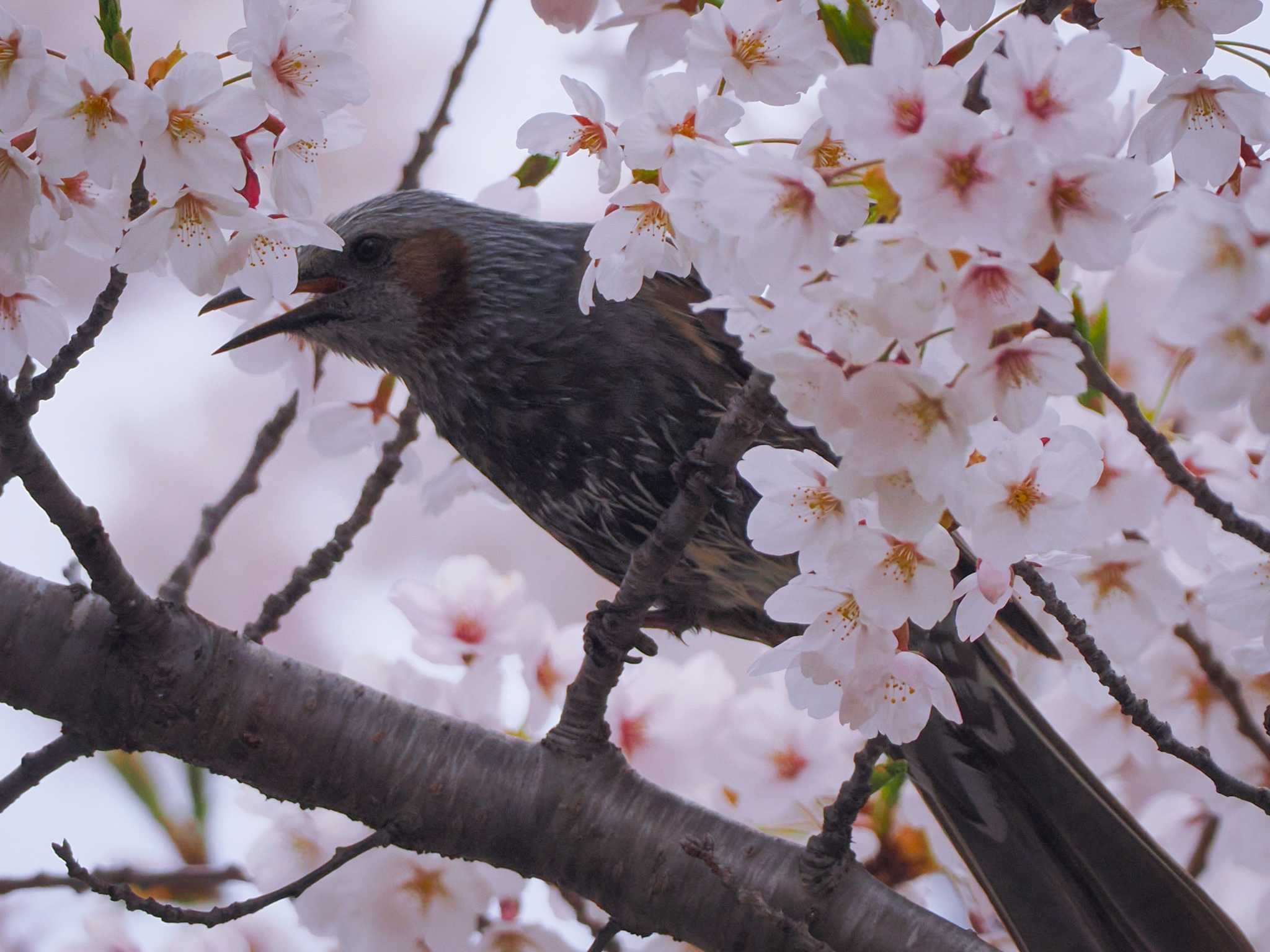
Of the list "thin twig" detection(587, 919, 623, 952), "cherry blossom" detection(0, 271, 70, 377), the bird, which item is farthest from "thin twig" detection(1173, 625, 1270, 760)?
"cherry blossom" detection(0, 271, 70, 377)

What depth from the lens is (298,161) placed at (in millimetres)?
1096

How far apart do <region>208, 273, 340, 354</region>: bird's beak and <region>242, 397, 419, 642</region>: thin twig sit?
0.24 m

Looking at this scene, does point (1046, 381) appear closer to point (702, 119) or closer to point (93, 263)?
point (702, 119)

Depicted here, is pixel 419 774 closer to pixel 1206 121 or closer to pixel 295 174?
pixel 295 174

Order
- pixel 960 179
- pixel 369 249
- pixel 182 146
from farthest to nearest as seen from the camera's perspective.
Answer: pixel 369 249 → pixel 182 146 → pixel 960 179

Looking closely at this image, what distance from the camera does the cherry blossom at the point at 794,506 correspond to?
95 centimetres

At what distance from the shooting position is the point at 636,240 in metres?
1.01

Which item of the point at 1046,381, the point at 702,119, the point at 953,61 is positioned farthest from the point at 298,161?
the point at 1046,381

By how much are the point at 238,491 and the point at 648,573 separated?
Result: 2.82 feet

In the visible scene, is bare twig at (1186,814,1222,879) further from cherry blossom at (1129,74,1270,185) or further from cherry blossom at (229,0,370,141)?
cherry blossom at (229,0,370,141)

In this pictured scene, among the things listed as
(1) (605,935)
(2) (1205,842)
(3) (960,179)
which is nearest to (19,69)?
(3) (960,179)

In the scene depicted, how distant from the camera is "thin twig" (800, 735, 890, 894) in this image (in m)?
1.30

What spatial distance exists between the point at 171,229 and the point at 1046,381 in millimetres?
712

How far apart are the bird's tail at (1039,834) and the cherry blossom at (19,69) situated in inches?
45.9
